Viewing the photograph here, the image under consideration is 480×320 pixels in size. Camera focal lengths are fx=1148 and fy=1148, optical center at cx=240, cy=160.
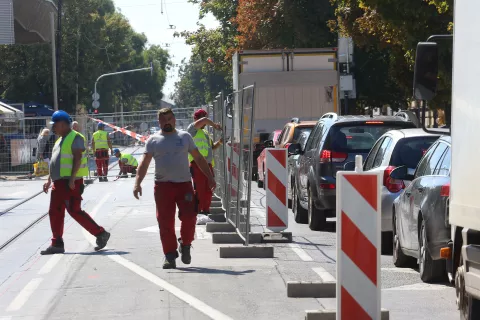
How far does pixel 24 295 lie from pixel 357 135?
728 cm

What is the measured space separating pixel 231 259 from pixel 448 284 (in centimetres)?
316

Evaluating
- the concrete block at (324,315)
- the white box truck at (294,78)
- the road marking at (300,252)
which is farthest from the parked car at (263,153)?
the concrete block at (324,315)

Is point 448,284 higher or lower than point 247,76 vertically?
lower

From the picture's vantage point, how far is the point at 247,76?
28.1 m

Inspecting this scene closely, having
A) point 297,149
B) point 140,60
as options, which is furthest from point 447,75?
point 140,60

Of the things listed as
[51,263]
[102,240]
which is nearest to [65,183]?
[102,240]

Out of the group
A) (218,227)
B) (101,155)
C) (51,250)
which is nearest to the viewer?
(51,250)

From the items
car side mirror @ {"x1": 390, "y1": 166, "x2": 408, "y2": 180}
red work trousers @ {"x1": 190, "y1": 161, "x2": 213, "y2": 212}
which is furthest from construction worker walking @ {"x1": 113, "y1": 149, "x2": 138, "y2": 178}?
car side mirror @ {"x1": 390, "y1": 166, "x2": 408, "y2": 180}

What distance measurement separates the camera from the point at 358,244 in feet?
24.5

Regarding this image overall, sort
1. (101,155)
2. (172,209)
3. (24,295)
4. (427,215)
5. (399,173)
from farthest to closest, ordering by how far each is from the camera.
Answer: (101,155)
(172,209)
(399,173)
(24,295)
(427,215)

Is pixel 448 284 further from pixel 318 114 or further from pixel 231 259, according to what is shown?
pixel 318 114

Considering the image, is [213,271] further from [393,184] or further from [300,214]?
[300,214]

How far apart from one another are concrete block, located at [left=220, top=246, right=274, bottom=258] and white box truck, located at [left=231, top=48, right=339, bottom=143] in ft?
49.7

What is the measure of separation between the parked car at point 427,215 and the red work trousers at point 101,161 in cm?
2166
